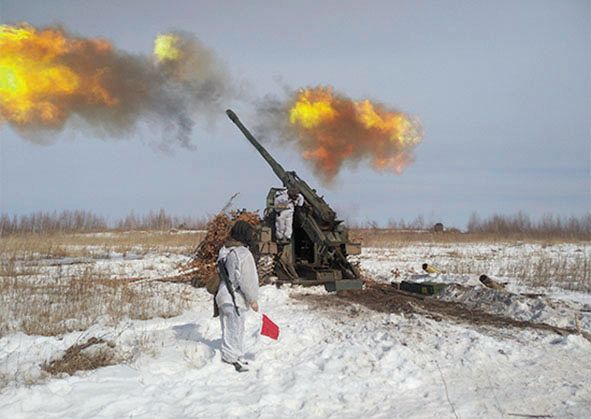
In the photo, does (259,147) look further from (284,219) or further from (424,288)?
(424,288)

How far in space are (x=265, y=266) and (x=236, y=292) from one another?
276 inches

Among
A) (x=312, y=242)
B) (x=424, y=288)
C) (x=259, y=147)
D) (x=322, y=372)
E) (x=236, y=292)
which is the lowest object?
(x=322, y=372)

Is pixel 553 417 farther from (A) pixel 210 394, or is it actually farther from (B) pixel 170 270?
(B) pixel 170 270

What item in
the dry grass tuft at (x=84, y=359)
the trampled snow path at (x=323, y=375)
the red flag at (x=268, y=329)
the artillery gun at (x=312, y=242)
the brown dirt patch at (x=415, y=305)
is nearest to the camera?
the trampled snow path at (x=323, y=375)

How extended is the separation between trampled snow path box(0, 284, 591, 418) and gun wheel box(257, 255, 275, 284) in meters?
4.89

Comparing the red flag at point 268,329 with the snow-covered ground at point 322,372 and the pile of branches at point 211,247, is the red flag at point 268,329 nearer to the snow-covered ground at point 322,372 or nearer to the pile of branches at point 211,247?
the snow-covered ground at point 322,372

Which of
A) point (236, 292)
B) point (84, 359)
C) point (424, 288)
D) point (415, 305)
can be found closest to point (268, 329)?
point (236, 292)

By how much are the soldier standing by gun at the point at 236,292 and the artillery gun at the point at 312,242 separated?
632 cm

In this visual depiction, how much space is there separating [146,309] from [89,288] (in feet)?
9.55

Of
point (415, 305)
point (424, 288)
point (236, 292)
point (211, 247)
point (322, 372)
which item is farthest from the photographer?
point (211, 247)

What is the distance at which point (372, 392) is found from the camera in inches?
230

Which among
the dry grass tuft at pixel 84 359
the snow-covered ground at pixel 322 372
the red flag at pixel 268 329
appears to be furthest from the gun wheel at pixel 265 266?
the dry grass tuft at pixel 84 359

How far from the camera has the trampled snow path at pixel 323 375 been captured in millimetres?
5340

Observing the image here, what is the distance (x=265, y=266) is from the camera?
13961 mm
